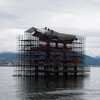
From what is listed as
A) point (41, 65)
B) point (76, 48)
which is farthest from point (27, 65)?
point (76, 48)

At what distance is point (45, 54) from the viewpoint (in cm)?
12362

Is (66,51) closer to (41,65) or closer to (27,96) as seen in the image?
(41,65)

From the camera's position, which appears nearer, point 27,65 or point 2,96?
point 2,96

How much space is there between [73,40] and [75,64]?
30.5ft

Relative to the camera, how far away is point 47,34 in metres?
121

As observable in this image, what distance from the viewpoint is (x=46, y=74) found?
121 metres

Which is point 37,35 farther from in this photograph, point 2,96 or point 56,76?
point 2,96

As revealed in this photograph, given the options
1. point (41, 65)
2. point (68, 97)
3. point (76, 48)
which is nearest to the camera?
point (68, 97)

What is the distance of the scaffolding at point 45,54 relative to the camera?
11956 cm

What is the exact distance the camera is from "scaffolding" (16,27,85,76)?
392 feet

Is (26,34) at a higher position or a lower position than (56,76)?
higher

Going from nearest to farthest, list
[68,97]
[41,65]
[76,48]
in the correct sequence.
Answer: [68,97] → [41,65] → [76,48]

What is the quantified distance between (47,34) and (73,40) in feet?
35.0

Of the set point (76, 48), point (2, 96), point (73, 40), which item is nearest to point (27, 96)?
point (2, 96)
